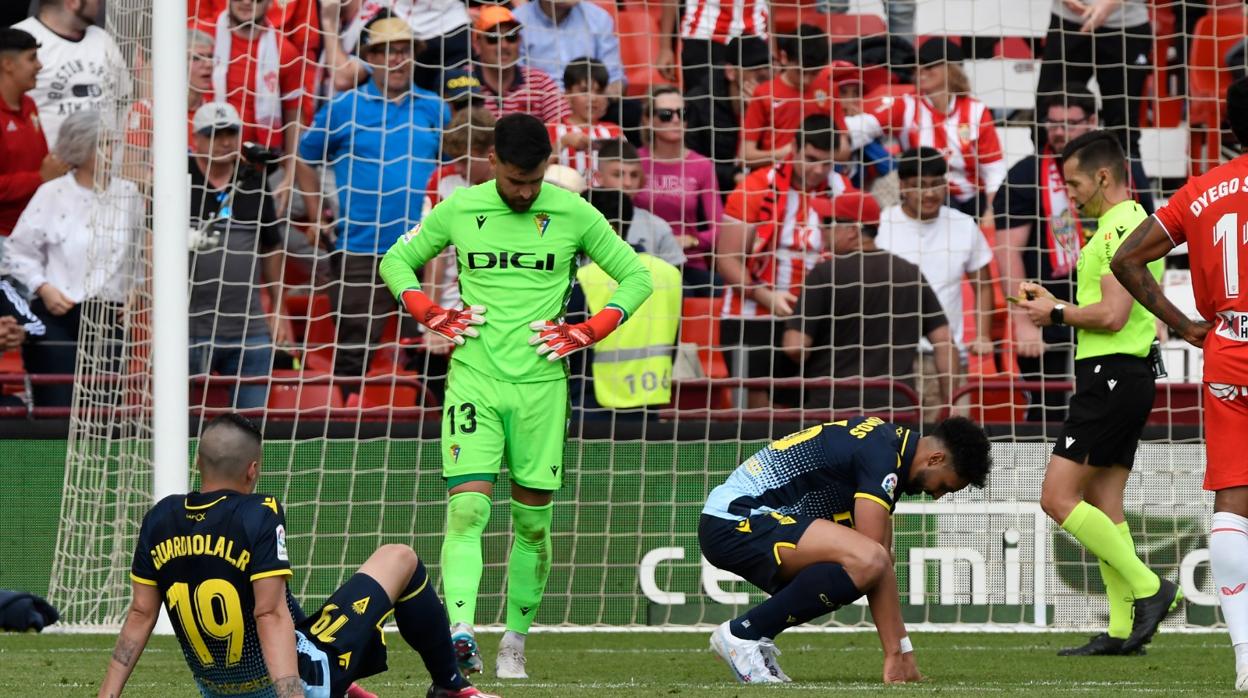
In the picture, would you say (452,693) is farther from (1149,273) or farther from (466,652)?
(1149,273)

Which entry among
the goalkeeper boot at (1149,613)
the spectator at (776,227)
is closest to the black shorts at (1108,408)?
the goalkeeper boot at (1149,613)

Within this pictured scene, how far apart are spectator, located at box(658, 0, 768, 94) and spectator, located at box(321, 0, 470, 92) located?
4.94 feet

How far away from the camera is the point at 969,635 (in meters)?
9.12

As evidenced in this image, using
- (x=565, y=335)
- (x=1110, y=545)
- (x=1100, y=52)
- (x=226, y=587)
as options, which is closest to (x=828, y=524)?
(x=565, y=335)

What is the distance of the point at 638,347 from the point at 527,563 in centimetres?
323

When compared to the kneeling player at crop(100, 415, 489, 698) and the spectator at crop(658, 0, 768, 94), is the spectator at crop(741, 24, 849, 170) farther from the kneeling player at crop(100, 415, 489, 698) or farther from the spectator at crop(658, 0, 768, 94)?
the kneeling player at crop(100, 415, 489, 698)

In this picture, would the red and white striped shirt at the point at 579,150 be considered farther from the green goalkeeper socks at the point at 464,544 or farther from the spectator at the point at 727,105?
the green goalkeeper socks at the point at 464,544

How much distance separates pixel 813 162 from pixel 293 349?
133 inches

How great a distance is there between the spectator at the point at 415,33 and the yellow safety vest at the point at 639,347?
1597 mm

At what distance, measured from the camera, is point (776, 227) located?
11148mm

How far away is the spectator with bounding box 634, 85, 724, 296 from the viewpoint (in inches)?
430

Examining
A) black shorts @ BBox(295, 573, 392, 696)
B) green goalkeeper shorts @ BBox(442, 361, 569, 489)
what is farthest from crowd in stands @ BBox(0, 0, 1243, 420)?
black shorts @ BBox(295, 573, 392, 696)

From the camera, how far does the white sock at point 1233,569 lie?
552cm

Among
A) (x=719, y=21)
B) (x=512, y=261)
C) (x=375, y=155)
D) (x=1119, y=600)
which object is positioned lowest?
(x=1119, y=600)
